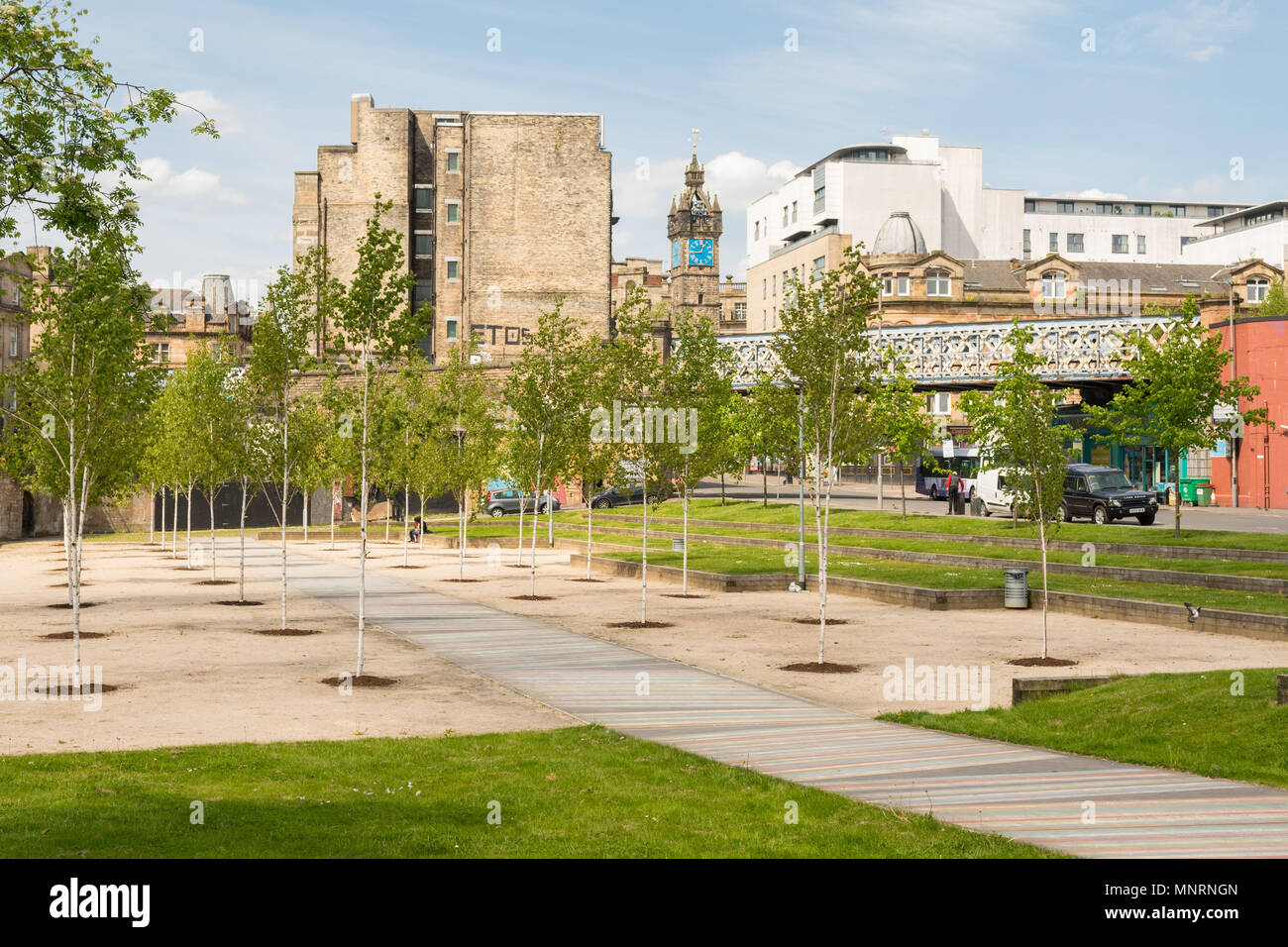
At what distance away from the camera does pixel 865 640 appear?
69.6 feet

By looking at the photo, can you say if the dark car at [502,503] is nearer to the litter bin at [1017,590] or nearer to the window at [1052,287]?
the litter bin at [1017,590]

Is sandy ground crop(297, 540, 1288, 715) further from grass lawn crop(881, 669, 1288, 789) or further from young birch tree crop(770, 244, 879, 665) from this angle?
young birch tree crop(770, 244, 879, 665)

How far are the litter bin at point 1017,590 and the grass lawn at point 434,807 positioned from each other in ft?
51.1

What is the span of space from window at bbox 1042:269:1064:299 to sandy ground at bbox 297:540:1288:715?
7413 centimetres

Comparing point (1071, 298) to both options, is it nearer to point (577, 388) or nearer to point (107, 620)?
point (577, 388)

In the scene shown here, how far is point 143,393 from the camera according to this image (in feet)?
73.5

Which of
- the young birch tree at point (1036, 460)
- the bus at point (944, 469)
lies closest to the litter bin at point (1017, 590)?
the young birch tree at point (1036, 460)

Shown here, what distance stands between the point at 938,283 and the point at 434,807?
90414mm

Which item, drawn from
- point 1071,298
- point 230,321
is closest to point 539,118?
point 230,321

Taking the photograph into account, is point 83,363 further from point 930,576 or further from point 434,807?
point 930,576

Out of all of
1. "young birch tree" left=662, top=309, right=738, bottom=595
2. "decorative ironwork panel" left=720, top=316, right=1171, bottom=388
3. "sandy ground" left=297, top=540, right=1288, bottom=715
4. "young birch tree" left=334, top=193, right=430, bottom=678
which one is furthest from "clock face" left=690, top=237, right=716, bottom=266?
"young birch tree" left=334, top=193, right=430, bottom=678

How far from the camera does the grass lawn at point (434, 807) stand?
26.5 ft

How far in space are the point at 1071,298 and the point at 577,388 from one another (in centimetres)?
7561

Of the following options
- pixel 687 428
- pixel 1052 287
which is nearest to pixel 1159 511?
pixel 687 428
